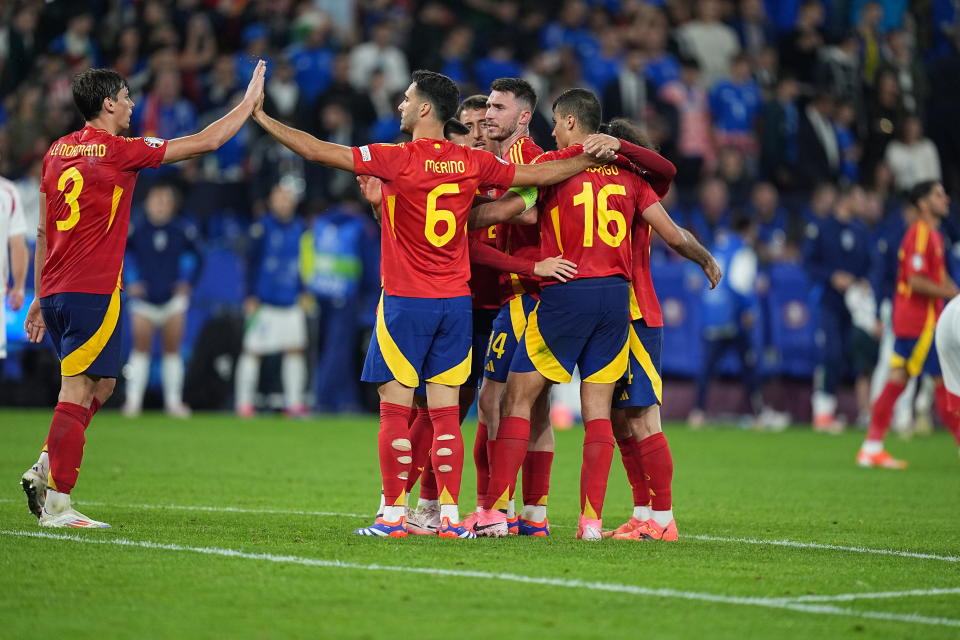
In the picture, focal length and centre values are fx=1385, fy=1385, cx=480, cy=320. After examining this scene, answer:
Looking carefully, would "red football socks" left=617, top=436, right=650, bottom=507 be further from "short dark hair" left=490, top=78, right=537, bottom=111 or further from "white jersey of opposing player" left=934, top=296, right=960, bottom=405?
"white jersey of opposing player" left=934, top=296, right=960, bottom=405

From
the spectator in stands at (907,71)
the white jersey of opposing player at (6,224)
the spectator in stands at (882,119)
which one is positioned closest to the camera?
the white jersey of opposing player at (6,224)

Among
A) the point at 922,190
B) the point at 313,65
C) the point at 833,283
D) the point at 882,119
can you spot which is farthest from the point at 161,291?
the point at 882,119

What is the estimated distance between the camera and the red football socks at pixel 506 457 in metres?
7.94

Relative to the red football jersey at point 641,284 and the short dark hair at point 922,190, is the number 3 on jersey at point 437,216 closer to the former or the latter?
the red football jersey at point 641,284

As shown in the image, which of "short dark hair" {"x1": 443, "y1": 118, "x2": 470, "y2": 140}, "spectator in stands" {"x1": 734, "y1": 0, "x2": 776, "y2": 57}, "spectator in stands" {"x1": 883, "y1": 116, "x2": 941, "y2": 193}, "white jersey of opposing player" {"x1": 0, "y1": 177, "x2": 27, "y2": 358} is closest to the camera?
"short dark hair" {"x1": 443, "y1": 118, "x2": 470, "y2": 140}

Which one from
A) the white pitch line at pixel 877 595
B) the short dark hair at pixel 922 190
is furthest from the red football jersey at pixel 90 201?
the short dark hair at pixel 922 190

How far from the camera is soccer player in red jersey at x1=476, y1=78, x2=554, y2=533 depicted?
8258 mm

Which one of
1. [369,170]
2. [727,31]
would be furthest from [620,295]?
[727,31]

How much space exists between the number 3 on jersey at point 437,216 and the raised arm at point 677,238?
117 cm

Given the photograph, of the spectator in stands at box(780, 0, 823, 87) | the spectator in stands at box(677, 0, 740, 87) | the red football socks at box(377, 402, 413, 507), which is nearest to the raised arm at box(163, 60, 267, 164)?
the red football socks at box(377, 402, 413, 507)

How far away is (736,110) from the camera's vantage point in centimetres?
2242

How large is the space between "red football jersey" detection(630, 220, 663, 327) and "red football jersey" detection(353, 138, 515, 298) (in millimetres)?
969

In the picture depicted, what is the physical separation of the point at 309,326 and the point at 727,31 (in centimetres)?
938

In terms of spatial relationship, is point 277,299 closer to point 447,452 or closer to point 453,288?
point 453,288
